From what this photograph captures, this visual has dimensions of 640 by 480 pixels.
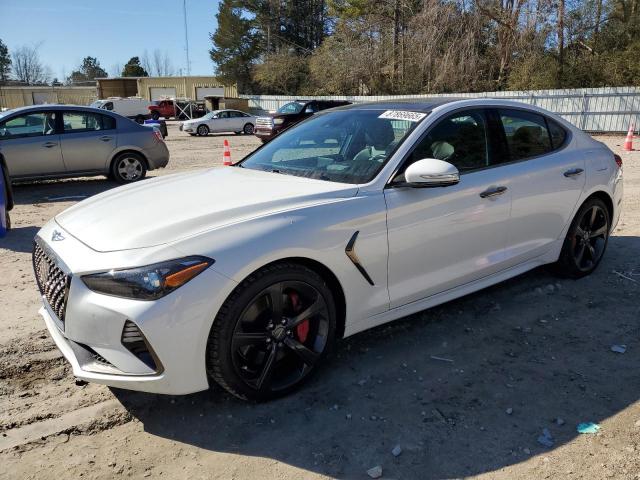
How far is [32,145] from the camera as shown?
9.55 metres

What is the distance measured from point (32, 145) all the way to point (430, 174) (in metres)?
8.74

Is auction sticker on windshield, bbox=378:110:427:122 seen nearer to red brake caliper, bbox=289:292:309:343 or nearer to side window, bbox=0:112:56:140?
red brake caliper, bbox=289:292:309:343

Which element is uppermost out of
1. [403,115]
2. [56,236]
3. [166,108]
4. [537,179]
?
[403,115]

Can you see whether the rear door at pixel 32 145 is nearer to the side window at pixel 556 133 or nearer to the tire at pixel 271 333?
the tire at pixel 271 333

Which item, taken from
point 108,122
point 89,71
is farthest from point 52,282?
point 89,71

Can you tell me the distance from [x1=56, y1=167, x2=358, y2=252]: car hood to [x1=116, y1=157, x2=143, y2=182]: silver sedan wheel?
719cm

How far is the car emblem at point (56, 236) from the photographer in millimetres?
3027

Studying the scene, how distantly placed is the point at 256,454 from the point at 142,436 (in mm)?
632

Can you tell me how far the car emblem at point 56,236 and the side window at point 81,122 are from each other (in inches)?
302

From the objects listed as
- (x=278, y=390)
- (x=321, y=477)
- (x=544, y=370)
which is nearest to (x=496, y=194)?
(x=544, y=370)

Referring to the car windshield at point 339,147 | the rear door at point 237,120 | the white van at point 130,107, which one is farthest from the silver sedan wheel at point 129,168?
the white van at point 130,107

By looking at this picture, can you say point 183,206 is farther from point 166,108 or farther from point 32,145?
point 166,108

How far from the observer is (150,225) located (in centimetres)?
282

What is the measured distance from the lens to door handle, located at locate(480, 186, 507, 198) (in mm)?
3729
